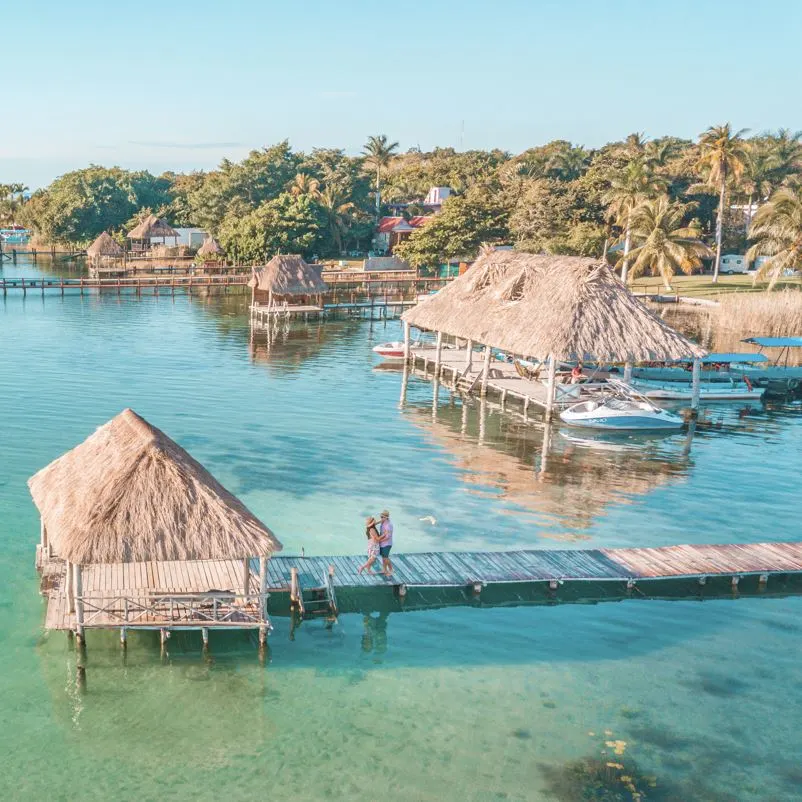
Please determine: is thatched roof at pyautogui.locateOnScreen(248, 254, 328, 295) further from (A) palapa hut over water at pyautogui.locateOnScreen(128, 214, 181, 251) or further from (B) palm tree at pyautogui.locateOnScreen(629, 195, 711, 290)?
(A) palapa hut over water at pyautogui.locateOnScreen(128, 214, 181, 251)

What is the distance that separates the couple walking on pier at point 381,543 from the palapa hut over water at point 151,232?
81.9m

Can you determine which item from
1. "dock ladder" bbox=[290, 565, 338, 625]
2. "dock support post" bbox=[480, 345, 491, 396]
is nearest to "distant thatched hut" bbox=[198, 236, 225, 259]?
"dock support post" bbox=[480, 345, 491, 396]

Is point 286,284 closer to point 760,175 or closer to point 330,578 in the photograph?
point 330,578

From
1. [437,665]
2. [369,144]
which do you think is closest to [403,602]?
[437,665]

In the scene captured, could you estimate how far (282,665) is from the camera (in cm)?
1633

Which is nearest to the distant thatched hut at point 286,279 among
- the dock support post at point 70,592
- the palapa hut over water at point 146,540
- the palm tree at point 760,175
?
the palapa hut over water at point 146,540

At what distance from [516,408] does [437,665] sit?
2193cm

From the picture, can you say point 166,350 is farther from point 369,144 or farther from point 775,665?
point 369,144

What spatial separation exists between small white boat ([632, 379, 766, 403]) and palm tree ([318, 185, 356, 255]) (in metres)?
55.3

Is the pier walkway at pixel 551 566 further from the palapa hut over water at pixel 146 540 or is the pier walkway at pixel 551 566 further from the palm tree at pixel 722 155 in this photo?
the palm tree at pixel 722 155

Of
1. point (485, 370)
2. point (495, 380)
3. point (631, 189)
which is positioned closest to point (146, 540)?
point (485, 370)

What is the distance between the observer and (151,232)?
94312mm

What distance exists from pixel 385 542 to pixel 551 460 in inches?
493

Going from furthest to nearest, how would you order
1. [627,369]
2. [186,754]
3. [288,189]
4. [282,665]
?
[288,189]
[627,369]
[282,665]
[186,754]
